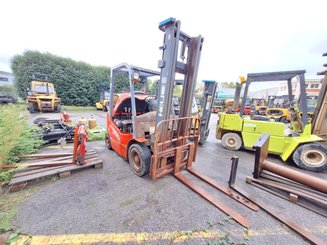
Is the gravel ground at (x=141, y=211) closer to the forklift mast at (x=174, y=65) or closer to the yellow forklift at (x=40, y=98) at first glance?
the forklift mast at (x=174, y=65)

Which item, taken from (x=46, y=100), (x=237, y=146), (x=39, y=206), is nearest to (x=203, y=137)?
(x=237, y=146)

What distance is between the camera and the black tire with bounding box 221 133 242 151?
206 inches

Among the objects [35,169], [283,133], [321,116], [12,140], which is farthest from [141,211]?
[321,116]

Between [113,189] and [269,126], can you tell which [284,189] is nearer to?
[269,126]

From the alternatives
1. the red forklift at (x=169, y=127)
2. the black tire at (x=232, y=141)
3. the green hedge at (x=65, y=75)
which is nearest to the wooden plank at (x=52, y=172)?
the red forklift at (x=169, y=127)

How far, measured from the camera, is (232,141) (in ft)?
17.6

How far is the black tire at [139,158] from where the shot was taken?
300 cm

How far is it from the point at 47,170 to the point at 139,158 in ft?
6.28

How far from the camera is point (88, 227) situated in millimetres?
1912

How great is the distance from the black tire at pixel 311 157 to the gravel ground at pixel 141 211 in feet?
7.02

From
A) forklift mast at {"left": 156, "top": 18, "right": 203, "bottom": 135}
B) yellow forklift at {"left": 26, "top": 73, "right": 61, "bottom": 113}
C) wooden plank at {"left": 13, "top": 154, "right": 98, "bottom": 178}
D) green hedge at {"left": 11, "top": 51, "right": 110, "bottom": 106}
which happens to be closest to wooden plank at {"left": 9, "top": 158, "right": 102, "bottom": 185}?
wooden plank at {"left": 13, "top": 154, "right": 98, "bottom": 178}

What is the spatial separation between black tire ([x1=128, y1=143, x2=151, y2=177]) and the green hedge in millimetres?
14946

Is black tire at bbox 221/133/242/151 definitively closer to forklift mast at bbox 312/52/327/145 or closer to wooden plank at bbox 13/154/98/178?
forklift mast at bbox 312/52/327/145

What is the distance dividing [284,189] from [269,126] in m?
2.25
